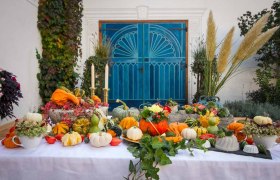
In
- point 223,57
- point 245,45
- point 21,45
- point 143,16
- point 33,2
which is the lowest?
point 223,57

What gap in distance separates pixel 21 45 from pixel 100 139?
319cm

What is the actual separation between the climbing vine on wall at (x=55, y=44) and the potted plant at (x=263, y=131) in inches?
147

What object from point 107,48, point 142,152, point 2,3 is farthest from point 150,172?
point 107,48

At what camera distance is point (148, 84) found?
6.05m

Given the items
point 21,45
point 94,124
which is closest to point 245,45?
point 94,124

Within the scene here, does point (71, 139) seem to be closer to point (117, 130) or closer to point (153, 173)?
point (117, 130)

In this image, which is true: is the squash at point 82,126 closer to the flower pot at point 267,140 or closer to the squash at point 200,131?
the squash at point 200,131

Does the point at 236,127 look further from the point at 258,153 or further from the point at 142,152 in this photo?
the point at 142,152

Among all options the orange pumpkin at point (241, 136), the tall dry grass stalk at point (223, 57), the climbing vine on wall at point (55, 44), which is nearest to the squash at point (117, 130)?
the orange pumpkin at point (241, 136)

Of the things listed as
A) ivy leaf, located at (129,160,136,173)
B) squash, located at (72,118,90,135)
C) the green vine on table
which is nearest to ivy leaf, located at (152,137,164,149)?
the green vine on table

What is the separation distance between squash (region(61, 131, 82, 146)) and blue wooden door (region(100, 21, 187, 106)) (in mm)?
4621

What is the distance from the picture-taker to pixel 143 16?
585 cm

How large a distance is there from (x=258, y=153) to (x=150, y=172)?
515mm

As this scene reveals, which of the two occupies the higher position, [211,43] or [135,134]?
[211,43]
